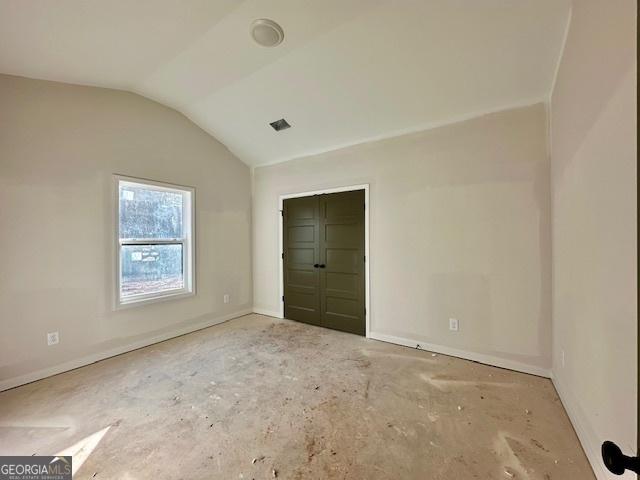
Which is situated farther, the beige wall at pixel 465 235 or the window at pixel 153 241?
the window at pixel 153 241

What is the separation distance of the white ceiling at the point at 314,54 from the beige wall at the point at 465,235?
1.06 ft

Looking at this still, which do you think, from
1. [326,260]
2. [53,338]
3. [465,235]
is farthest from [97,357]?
[465,235]

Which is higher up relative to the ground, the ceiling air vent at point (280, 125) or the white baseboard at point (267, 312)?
the ceiling air vent at point (280, 125)

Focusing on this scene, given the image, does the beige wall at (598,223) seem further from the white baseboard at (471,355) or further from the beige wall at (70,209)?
the beige wall at (70,209)

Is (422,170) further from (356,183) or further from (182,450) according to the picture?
(182,450)

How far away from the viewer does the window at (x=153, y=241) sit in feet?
10.4

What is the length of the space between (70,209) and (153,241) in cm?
87

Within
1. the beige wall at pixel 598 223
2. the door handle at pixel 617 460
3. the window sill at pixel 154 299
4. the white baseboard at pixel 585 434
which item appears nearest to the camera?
the door handle at pixel 617 460

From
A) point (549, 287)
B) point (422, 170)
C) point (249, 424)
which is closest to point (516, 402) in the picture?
point (549, 287)

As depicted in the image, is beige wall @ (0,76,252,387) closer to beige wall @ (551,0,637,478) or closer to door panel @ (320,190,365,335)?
door panel @ (320,190,365,335)

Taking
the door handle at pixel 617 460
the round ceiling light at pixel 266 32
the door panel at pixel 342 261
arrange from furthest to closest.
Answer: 1. the door panel at pixel 342 261
2. the round ceiling light at pixel 266 32
3. the door handle at pixel 617 460

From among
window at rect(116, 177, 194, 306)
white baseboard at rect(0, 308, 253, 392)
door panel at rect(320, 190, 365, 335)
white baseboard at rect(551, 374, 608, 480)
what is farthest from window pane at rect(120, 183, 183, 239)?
white baseboard at rect(551, 374, 608, 480)

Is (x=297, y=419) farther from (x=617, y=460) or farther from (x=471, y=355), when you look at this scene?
(x=471, y=355)

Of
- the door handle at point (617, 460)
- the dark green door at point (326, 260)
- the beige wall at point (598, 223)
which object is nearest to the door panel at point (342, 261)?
the dark green door at point (326, 260)
